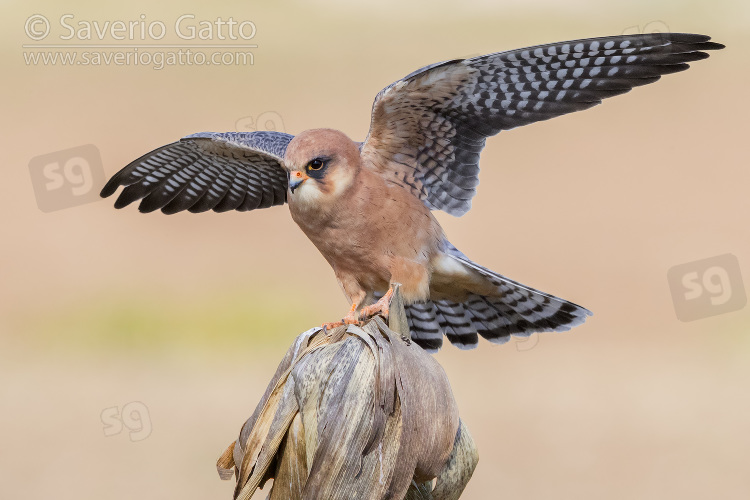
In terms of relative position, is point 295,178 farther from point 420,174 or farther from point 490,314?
point 490,314

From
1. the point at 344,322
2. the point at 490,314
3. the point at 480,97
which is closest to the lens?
the point at 344,322

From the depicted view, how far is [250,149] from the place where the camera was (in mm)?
3975

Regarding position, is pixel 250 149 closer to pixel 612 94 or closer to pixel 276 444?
pixel 612 94

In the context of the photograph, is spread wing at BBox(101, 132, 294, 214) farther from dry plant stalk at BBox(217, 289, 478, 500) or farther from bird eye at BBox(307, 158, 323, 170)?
dry plant stalk at BBox(217, 289, 478, 500)

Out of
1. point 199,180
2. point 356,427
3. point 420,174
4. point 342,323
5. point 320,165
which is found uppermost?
point 199,180

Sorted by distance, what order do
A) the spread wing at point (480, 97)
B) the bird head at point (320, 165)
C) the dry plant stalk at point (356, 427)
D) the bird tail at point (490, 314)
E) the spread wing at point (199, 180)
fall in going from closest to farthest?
the dry plant stalk at point (356, 427), the spread wing at point (480, 97), the bird head at point (320, 165), the bird tail at point (490, 314), the spread wing at point (199, 180)

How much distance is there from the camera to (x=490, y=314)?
4.08m

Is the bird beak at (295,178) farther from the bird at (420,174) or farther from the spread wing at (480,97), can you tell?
the spread wing at (480,97)

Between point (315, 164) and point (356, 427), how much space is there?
4.96ft

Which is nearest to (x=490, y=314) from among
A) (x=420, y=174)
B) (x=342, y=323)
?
(x=420, y=174)

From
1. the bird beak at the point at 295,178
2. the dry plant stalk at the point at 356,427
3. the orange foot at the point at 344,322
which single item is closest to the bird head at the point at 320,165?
the bird beak at the point at 295,178

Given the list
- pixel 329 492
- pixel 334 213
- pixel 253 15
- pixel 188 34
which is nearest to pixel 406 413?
pixel 329 492

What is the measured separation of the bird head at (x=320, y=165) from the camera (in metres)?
3.32

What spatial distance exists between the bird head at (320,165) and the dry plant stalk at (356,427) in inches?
44.7
